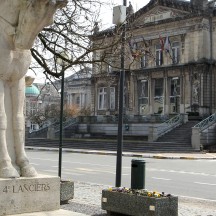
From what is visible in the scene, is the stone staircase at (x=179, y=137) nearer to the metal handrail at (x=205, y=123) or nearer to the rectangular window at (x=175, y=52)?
the metal handrail at (x=205, y=123)

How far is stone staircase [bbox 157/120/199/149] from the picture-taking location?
43.1 meters

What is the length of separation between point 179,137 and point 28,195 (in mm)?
40000

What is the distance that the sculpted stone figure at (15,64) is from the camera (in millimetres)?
6367

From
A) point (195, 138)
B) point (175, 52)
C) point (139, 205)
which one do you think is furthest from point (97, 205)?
point (175, 52)

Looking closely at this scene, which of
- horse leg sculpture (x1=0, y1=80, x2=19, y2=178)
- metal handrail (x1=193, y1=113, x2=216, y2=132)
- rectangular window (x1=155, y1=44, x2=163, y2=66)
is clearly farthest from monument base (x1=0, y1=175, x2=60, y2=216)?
rectangular window (x1=155, y1=44, x2=163, y2=66)

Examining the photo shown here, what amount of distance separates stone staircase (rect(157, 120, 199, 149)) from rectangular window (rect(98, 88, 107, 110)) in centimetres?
1983

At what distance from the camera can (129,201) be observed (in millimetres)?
9219

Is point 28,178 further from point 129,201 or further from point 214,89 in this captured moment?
point 214,89

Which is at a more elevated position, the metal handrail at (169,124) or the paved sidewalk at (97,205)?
the metal handrail at (169,124)

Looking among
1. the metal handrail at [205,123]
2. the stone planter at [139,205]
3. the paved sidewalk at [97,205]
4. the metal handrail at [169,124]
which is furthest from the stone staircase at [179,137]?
the stone planter at [139,205]

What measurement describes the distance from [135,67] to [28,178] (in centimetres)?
5688

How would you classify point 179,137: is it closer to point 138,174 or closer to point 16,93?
point 138,174

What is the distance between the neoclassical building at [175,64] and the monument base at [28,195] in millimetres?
45027

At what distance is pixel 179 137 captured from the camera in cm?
4569
